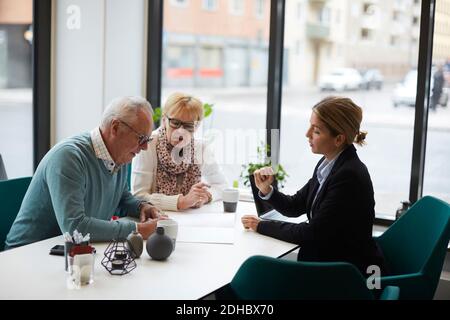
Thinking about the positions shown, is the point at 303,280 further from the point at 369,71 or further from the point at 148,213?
the point at 369,71

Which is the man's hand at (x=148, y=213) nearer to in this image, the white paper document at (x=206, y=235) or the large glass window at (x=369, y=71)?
the white paper document at (x=206, y=235)

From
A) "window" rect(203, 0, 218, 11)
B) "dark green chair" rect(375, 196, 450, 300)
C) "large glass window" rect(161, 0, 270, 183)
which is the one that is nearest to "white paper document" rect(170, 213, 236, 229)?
"dark green chair" rect(375, 196, 450, 300)

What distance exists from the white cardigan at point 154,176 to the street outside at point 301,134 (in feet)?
3.25

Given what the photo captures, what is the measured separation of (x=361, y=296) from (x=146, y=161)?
167cm

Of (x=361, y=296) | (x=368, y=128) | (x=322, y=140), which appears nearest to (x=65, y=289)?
(x=361, y=296)

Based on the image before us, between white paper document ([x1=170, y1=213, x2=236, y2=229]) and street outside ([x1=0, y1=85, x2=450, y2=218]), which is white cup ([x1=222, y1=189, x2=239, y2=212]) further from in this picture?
street outside ([x1=0, y1=85, x2=450, y2=218])

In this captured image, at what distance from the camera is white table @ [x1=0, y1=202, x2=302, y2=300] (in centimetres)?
181

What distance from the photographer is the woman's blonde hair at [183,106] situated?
313 centimetres

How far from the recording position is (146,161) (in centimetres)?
308

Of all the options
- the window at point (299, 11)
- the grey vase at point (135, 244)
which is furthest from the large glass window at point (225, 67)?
the grey vase at point (135, 244)

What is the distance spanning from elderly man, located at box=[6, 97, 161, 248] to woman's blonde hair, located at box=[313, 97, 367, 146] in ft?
2.46

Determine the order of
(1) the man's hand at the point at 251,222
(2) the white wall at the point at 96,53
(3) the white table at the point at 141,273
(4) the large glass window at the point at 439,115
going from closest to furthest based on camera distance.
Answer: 1. (3) the white table at the point at 141,273
2. (1) the man's hand at the point at 251,222
3. (4) the large glass window at the point at 439,115
4. (2) the white wall at the point at 96,53

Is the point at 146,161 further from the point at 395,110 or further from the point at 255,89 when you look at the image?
the point at 395,110

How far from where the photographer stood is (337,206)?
A: 2.34 metres
